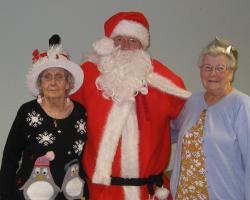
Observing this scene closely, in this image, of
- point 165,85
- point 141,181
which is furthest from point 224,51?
point 141,181

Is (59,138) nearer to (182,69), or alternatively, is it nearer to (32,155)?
(32,155)

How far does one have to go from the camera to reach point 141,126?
Result: 190cm

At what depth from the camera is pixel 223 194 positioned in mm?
1702

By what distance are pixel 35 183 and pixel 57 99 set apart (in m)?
0.42

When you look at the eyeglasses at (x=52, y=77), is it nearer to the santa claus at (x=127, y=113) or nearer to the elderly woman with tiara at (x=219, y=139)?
the santa claus at (x=127, y=113)

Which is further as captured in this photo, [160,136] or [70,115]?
[160,136]

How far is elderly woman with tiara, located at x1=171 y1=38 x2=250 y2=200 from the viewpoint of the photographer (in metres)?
1.66

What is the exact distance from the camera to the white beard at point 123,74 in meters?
1.89

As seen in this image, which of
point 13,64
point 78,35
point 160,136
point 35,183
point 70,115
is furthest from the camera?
point 78,35

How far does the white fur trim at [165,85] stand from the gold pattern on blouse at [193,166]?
223 mm

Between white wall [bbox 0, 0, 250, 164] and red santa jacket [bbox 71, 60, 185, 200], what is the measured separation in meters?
0.45

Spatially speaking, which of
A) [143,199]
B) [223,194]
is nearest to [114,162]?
A: [143,199]

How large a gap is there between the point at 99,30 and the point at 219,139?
1.19m

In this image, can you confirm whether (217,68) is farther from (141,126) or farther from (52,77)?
(52,77)
